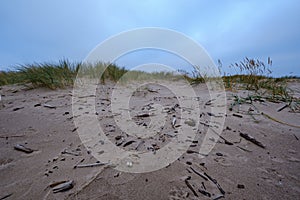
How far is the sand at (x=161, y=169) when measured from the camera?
0.90 metres

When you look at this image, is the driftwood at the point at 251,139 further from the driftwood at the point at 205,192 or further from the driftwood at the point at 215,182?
the driftwood at the point at 205,192

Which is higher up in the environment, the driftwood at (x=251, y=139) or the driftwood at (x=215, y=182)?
the driftwood at (x=251, y=139)

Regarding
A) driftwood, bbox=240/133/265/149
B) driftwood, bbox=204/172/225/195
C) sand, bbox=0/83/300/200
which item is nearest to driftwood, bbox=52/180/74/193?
sand, bbox=0/83/300/200

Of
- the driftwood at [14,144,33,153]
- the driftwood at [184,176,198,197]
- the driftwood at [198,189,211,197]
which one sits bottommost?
the driftwood at [14,144,33,153]

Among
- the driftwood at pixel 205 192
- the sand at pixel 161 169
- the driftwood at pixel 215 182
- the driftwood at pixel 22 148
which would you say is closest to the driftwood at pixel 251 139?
the sand at pixel 161 169

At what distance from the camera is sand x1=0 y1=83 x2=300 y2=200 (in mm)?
896

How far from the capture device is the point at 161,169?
1048 mm

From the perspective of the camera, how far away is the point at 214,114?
2021 mm

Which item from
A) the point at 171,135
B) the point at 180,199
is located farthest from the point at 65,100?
the point at 180,199

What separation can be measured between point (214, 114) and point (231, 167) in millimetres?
1003

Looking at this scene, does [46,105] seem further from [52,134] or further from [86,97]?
[52,134]

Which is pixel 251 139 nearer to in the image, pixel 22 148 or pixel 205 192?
pixel 205 192

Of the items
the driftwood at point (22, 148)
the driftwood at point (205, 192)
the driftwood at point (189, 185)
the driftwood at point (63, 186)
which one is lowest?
the driftwood at point (63, 186)

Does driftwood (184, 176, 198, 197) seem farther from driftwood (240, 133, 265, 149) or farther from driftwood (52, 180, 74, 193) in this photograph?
driftwood (240, 133, 265, 149)
